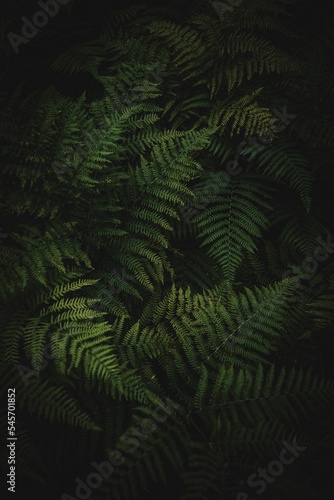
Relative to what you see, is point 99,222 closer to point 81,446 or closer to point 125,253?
point 125,253

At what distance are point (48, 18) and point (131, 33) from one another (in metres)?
0.73

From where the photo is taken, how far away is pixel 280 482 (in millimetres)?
2664

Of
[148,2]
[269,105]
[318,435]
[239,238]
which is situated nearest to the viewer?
[318,435]

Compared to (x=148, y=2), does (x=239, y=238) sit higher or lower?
lower

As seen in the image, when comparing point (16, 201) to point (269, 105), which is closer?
point (16, 201)

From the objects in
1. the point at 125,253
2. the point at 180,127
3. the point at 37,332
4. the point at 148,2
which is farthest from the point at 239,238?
the point at 148,2

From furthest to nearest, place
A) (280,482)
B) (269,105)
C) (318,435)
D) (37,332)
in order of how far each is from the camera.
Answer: (269,105) < (318,435) < (37,332) < (280,482)

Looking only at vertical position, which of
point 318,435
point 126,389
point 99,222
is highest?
point 99,222

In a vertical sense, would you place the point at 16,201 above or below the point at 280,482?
above

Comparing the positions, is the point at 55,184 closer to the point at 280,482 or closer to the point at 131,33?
the point at 131,33

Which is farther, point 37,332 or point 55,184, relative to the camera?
point 55,184

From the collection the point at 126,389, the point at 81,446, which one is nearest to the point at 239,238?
the point at 126,389

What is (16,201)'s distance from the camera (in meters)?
3.15

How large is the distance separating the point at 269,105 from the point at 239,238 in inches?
46.9
